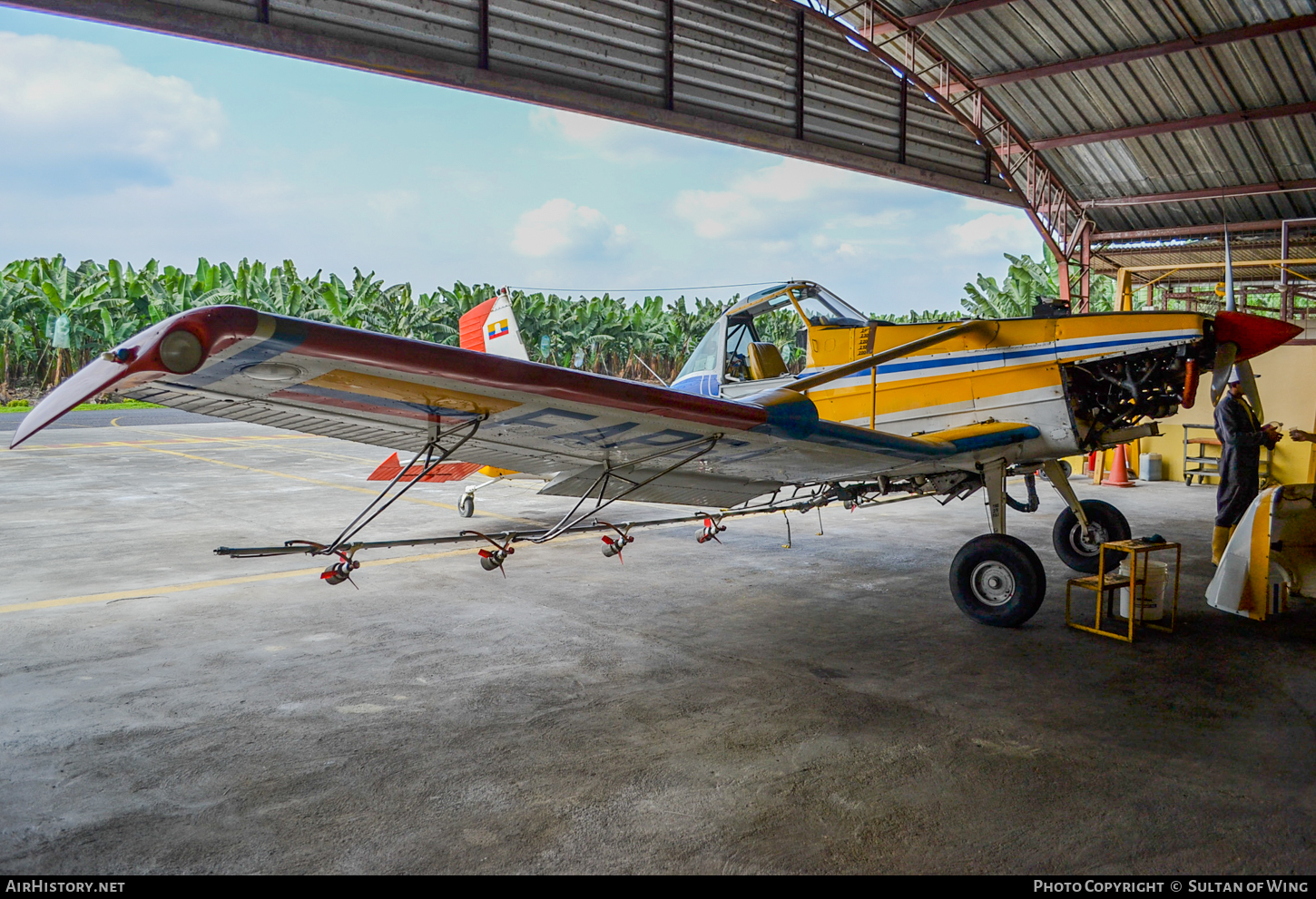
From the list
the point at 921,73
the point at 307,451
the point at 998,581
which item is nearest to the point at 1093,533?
the point at 998,581

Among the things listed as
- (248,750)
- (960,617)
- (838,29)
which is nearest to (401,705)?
(248,750)

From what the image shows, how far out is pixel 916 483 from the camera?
17.7 ft

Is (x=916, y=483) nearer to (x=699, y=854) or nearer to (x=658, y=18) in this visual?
(x=699, y=854)

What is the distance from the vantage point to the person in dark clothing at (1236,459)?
621cm

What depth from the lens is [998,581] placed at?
4656 millimetres

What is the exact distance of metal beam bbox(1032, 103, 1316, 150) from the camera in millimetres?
12555

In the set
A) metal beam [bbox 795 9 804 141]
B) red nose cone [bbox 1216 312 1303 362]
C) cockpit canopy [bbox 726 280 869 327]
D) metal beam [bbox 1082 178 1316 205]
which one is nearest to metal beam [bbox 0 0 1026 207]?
metal beam [bbox 795 9 804 141]

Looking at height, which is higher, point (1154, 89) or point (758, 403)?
point (1154, 89)

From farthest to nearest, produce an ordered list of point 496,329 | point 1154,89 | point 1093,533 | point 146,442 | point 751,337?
point 146,442, point 1154,89, point 496,329, point 751,337, point 1093,533

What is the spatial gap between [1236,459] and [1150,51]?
9049mm

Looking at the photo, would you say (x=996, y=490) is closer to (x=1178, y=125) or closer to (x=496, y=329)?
(x=496, y=329)

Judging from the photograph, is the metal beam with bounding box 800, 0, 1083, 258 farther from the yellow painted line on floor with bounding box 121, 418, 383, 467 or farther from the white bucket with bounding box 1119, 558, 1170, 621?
the white bucket with bounding box 1119, 558, 1170, 621

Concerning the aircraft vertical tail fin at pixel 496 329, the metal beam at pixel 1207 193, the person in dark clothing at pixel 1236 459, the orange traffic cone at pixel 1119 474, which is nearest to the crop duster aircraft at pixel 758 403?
the person in dark clothing at pixel 1236 459

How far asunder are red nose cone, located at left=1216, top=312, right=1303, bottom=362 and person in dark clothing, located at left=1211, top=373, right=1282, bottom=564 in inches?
55.1
